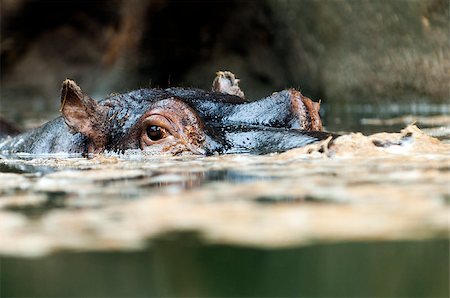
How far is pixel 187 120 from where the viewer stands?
445cm

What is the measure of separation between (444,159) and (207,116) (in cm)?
162

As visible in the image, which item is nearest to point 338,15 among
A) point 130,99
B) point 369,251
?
point 130,99

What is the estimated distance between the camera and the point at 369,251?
5.78ft

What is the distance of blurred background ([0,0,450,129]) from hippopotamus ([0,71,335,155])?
8.60ft

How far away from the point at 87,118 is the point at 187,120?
2.31 feet

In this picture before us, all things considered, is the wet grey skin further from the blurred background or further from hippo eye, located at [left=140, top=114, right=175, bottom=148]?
the blurred background

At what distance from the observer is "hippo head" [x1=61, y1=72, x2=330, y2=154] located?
4.40m

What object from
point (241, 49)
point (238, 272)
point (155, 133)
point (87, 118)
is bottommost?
point (238, 272)

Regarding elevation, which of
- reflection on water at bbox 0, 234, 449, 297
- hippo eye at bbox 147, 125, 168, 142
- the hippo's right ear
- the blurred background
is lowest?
reflection on water at bbox 0, 234, 449, 297

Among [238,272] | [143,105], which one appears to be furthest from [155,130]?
[238,272]

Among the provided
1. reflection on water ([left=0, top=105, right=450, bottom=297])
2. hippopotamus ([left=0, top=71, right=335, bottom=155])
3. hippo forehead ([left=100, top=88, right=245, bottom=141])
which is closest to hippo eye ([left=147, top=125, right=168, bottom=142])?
hippopotamus ([left=0, top=71, right=335, bottom=155])

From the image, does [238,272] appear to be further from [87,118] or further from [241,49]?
[241,49]

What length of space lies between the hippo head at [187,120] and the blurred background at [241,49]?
2.64 m

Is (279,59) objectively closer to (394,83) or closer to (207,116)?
(394,83)
